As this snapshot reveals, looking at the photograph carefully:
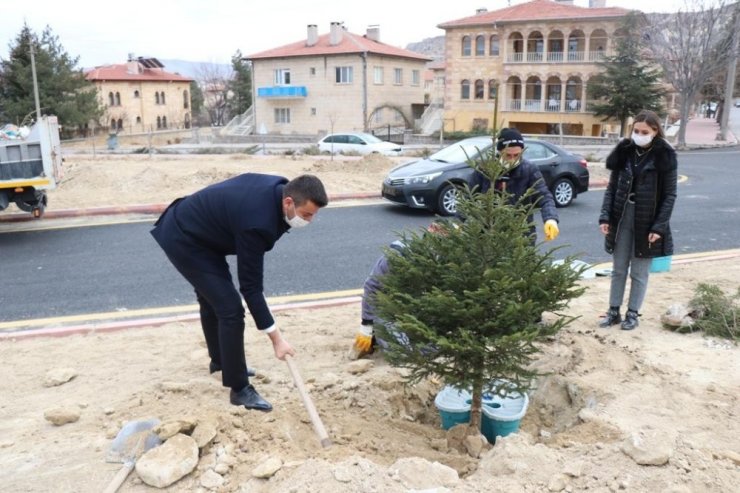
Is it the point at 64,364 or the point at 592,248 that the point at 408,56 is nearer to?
the point at 592,248

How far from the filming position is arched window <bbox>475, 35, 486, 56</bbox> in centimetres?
4641

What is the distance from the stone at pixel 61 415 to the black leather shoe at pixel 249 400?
0.90 m

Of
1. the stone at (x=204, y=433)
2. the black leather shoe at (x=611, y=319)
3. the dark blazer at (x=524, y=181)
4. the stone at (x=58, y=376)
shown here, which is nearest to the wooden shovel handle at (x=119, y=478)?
the stone at (x=204, y=433)

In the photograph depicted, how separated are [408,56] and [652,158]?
157ft

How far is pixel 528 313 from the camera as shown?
3.33 meters

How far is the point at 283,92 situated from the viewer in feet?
165

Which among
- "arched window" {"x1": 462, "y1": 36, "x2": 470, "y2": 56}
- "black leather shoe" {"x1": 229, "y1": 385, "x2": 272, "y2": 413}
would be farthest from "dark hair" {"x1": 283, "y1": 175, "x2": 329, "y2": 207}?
"arched window" {"x1": 462, "y1": 36, "x2": 470, "y2": 56}

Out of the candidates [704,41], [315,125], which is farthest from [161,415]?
[315,125]

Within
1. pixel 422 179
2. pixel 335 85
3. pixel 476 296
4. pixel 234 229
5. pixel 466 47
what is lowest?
pixel 422 179

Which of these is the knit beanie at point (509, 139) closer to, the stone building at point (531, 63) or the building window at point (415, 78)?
the stone building at point (531, 63)

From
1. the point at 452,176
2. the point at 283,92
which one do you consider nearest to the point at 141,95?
the point at 283,92

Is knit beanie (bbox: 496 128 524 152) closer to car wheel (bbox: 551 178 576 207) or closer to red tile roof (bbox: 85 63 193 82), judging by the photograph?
car wheel (bbox: 551 178 576 207)

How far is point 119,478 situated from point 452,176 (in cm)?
924

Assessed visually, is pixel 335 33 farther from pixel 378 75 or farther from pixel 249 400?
pixel 249 400
